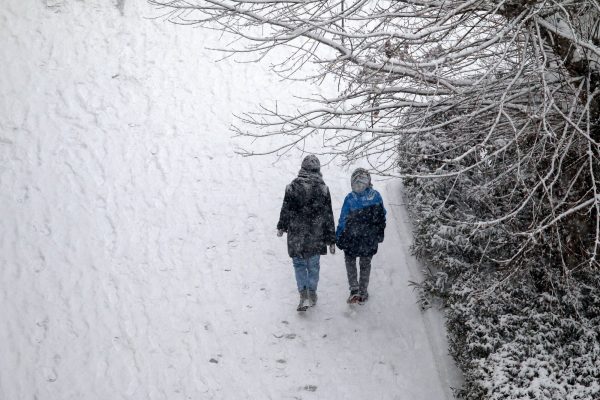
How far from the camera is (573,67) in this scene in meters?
4.40

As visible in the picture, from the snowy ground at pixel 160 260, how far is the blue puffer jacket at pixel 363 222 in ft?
2.94

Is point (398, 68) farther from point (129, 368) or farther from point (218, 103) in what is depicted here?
point (218, 103)

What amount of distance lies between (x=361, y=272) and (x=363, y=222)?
2.13ft

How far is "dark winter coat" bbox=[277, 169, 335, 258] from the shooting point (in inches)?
237

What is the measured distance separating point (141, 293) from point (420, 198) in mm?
3760

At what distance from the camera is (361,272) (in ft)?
20.6

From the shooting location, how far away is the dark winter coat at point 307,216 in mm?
6016

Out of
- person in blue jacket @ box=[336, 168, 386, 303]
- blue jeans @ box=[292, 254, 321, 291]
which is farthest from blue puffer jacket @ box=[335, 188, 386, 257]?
blue jeans @ box=[292, 254, 321, 291]

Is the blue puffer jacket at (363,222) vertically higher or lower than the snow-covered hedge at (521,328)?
higher

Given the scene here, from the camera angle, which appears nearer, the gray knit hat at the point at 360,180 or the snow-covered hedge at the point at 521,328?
the snow-covered hedge at the point at 521,328

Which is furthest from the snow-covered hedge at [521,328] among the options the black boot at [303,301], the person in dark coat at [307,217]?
the black boot at [303,301]

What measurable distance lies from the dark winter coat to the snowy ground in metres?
0.93

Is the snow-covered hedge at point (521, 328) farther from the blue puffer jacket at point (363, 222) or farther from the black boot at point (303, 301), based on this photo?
the black boot at point (303, 301)

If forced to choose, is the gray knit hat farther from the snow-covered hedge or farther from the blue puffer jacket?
the snow-covered hedge
